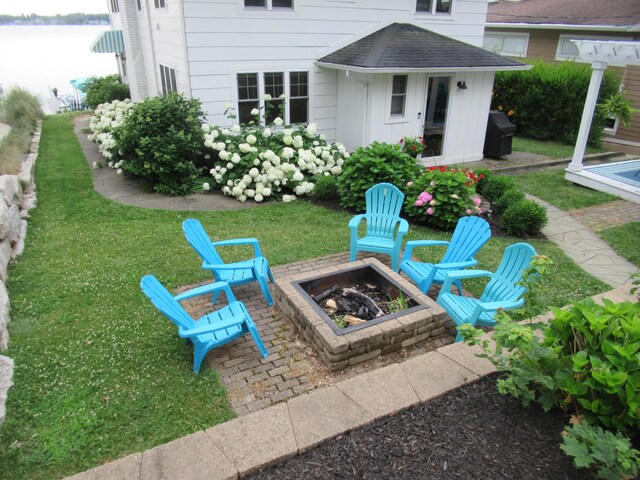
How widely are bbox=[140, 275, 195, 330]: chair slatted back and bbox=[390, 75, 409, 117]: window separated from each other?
7.48 metres

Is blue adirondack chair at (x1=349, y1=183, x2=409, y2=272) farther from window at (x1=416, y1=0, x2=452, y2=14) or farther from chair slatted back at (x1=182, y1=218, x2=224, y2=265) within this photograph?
window at (x1=416, y1=0, x2=452, y2=14)

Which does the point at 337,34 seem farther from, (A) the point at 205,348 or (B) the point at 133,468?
(B) the point at 133,468

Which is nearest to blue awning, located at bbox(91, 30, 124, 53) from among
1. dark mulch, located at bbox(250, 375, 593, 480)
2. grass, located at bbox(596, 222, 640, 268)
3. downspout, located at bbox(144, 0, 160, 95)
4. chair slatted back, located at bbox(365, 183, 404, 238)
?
downspout, located at bbox(144, 0, 160, 95)

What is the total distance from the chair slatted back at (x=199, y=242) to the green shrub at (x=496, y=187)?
524 cm

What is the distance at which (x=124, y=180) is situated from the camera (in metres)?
9.14

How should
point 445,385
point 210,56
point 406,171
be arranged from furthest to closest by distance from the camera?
point 210,56 < point 406,171 < point 445,385

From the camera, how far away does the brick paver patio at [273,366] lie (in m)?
3.48

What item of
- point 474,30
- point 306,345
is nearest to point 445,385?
point 306,345

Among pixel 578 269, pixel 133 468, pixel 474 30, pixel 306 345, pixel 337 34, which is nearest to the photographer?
pixel 133 468

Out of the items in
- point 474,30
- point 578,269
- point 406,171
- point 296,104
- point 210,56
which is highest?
point 474,30

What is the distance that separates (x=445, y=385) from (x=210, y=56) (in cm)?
783

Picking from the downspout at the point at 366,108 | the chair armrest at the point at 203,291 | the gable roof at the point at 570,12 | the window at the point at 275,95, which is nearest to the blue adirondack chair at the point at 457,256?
the chair armrest at the point at 203,291

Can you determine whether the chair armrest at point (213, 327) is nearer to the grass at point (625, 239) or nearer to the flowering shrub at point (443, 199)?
the flowering shrub at point (443, 199)

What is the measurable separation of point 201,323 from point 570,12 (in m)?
18.1
